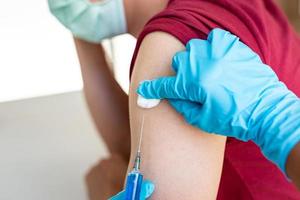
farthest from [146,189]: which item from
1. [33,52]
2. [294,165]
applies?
[33,52]

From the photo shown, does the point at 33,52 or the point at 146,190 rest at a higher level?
the point at 146,190

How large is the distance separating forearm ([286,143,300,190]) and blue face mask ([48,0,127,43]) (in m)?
0.60

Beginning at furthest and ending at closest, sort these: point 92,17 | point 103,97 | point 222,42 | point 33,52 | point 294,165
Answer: point 33,52 → point 103,97 → point 92,17 → point 222,42 → point 294,165

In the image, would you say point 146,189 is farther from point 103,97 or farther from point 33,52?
point 33,52

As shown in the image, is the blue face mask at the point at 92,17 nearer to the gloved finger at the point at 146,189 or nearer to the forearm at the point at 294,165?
the gloved finger at the point at 146,189

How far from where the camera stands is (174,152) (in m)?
0.84

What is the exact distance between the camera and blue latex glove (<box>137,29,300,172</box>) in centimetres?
77

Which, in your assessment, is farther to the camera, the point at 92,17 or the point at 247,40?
the point at 92,17

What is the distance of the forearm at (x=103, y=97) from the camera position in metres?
1.47

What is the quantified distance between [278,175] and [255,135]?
26 centimetres

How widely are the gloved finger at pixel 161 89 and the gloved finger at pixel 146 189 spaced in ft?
0.54

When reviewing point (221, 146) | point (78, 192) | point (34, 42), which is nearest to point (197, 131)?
point (221, 146)

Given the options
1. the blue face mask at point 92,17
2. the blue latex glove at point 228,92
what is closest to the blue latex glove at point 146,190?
the blue latex glove at point 228,92

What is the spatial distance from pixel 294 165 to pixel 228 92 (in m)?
0.17
